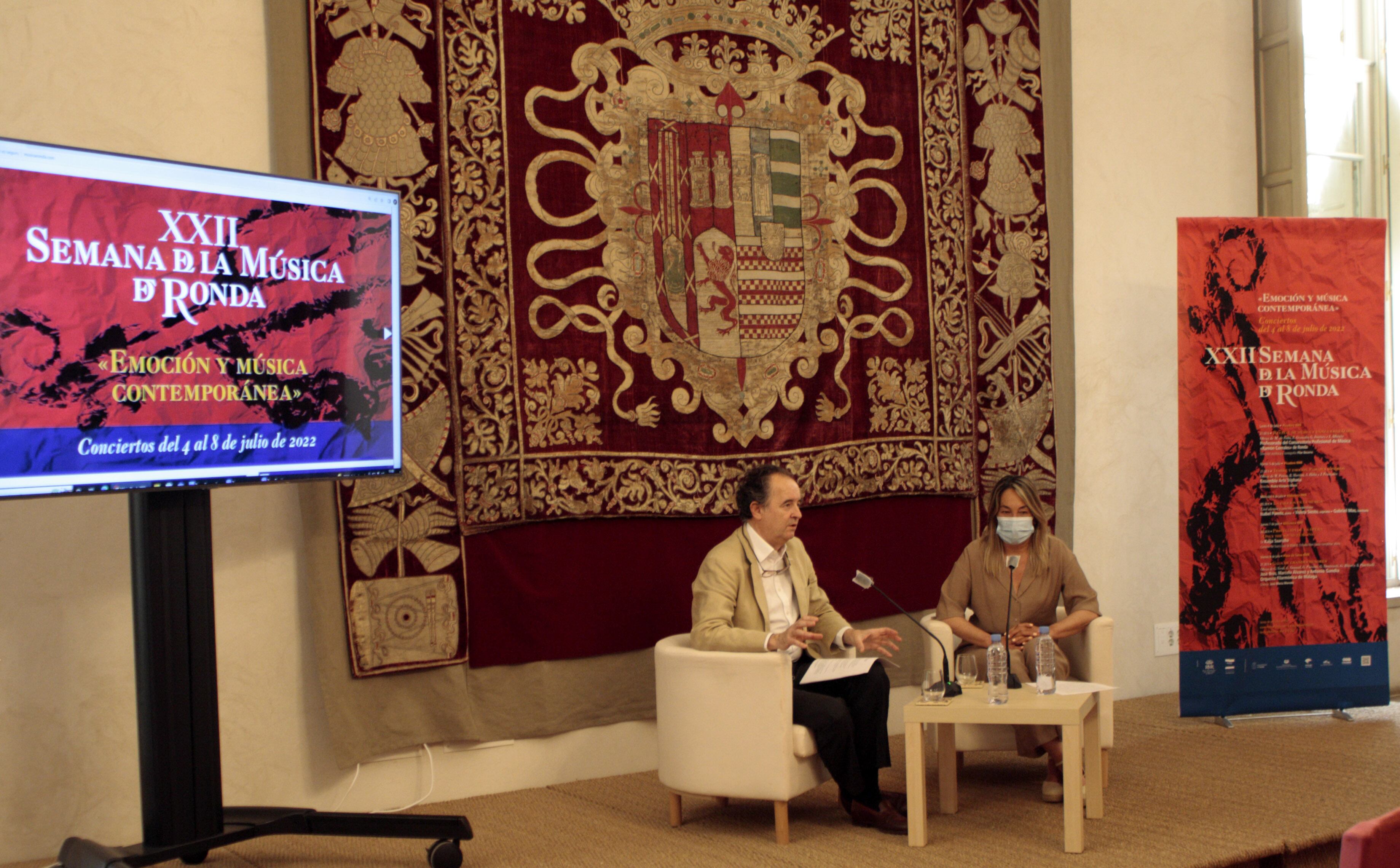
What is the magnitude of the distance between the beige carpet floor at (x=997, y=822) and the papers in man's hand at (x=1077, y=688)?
A: 1.25ft

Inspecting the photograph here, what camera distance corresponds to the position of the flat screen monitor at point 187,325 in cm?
266

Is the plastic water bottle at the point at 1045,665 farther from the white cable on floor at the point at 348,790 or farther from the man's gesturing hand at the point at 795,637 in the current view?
the white cable on floor at the point at 348,790

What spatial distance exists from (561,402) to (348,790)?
140cm

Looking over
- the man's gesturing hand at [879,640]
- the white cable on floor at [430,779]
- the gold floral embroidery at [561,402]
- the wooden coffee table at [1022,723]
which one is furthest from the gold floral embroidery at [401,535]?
the wooden coffee table at [1022,723]

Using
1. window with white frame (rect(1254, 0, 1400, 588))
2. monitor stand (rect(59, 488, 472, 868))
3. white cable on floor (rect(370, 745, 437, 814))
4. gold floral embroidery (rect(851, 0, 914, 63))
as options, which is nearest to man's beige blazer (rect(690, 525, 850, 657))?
white cable on floor (rect(370, 745, 437, 814))

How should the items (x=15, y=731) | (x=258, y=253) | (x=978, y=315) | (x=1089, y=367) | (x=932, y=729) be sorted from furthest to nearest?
(x=1089, y=367) < (x=978, y=315) < (x=932, y=729) < (x=15, y=731) < (x=258, y=253)

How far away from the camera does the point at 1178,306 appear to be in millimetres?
4605

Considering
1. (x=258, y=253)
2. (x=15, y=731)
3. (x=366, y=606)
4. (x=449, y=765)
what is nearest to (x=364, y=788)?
(x=449, y=765)

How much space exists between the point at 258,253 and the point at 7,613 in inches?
49.7

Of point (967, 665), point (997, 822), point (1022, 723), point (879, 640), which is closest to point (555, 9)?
point (879, 640)

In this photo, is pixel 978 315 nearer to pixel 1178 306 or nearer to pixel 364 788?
pixel 1178 306

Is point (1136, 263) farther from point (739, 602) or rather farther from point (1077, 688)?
point (739, 602)

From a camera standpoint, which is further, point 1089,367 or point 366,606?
point 1089,367

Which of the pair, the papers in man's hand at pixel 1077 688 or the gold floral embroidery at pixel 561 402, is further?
the gold floral embroidery at pixel 561 402
